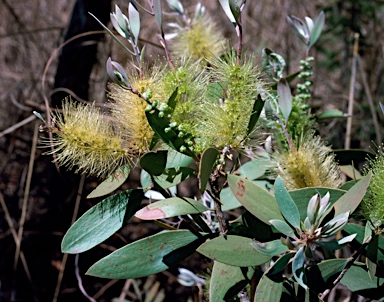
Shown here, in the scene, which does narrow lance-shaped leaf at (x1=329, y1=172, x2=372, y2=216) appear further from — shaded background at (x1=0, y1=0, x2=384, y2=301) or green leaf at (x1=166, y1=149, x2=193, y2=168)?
shaded background at (x1=0, y1=0, x2=384, y2=301)

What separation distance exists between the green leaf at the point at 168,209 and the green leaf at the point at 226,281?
0.08m

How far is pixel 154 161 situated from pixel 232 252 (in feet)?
0.44

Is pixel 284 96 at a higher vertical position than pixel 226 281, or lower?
higher

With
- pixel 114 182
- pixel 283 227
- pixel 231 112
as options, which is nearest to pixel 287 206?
pixel 283 227

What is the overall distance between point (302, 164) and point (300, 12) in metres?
1.73

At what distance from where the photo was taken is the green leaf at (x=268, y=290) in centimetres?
58

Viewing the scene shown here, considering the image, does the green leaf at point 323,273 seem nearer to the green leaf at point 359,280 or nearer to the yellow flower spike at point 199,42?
the green leaf at point 359,280

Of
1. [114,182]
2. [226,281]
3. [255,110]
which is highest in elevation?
[255,110]

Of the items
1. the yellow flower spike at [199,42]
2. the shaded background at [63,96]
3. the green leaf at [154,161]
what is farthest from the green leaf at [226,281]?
the shaded background at [63,96]

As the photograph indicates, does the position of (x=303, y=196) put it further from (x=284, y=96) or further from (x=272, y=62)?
(x=272, y=62)

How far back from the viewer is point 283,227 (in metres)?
0.54

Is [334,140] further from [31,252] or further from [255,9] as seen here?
[31,252]

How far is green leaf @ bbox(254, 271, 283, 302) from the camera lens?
58 centimetres

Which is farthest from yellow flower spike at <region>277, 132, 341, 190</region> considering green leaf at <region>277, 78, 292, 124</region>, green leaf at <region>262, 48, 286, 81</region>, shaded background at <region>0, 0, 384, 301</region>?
shaded background at <region>0, 0, 384, 301</region>
